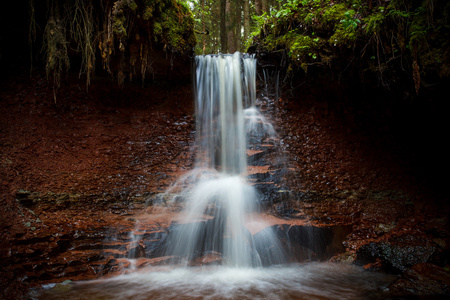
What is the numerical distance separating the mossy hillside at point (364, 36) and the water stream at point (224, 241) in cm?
113

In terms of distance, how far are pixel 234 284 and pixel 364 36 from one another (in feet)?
16.8

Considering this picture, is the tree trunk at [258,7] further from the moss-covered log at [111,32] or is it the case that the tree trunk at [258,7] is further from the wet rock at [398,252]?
the wet rock at [398,252]

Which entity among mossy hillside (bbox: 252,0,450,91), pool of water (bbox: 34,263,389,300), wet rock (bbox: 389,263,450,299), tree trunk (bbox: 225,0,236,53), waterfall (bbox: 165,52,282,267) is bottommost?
pool of water (bbox: 34,263,389,300)

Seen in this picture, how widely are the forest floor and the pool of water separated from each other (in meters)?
0.37

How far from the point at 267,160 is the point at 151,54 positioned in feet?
11.6

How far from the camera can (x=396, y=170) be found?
17.4ft

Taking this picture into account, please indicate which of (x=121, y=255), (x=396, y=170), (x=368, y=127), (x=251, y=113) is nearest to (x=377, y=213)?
(x=396, y=170)

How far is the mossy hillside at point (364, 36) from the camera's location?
3.80m

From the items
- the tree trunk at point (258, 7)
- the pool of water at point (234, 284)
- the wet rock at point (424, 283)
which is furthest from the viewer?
the tree trunk at point (258, 7)

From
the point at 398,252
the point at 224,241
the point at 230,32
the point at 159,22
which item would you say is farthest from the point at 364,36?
the point at 230,32

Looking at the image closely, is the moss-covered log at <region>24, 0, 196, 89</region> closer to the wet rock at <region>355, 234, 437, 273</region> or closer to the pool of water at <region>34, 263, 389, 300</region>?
the pool of water at <region>34, 263, 389, 300</region>

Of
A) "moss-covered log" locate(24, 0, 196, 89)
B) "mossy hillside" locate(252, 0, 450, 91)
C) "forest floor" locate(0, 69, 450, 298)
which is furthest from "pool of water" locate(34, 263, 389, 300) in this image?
"moss-covered log" locate(24, 0, 196, 89)

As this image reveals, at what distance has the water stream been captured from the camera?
126 inches

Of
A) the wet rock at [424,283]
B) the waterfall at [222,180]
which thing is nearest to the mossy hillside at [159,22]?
the waterfall at [222,180]
